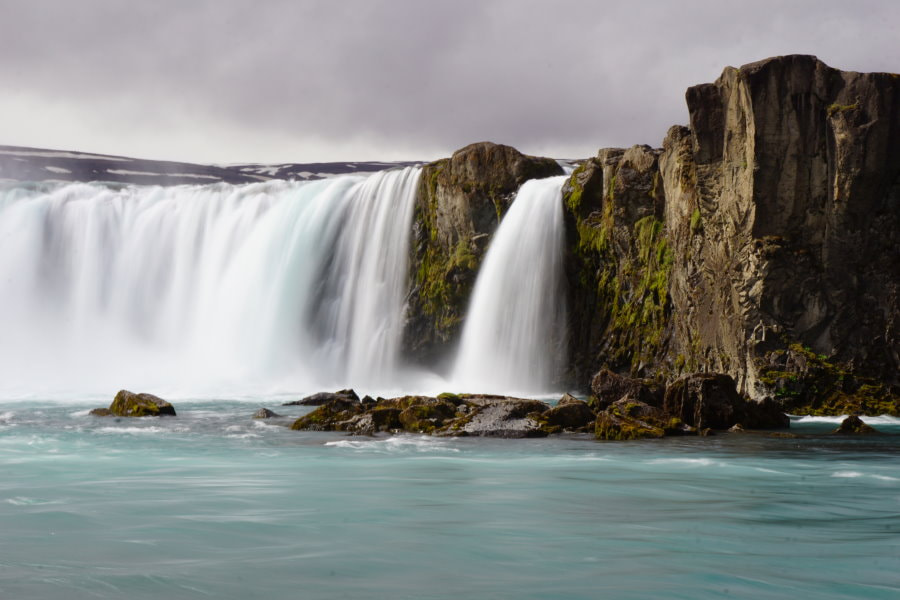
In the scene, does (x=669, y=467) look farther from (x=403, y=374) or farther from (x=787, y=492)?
(x=403, y=374)

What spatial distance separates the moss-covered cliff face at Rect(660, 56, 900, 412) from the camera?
22672mm

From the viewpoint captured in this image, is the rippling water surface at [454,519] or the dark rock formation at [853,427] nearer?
the rippling water surface at [454,519]

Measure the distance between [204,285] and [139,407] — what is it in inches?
755

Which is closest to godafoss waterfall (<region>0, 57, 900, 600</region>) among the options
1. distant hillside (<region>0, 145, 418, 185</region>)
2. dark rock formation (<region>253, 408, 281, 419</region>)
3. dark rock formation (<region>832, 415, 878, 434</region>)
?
dark rock formation (<region>832, 415, 878, 434</region>)

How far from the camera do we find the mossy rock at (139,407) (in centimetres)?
2300

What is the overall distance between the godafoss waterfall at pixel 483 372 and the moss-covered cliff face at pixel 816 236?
7 cm

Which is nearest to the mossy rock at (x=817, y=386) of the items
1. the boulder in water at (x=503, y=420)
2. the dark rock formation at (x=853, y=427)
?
the dark rock formation at (x=853, y=427)

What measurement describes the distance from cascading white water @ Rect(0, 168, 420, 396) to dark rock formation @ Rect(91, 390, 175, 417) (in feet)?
33.4

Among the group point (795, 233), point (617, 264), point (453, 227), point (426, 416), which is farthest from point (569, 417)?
point (453, 227)

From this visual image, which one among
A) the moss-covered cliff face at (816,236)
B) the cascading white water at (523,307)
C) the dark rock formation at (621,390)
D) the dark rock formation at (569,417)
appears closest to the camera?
the dark rock formation at (569,417)

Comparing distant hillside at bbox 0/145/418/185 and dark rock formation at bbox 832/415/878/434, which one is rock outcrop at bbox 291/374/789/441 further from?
distant hillside at bbox 0/145/418/185

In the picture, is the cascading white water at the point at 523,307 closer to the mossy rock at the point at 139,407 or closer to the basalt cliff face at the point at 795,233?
the basalt cliff face at the point at 795,233

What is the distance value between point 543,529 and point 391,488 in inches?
122

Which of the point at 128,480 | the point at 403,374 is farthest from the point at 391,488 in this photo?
the point at 403,374
